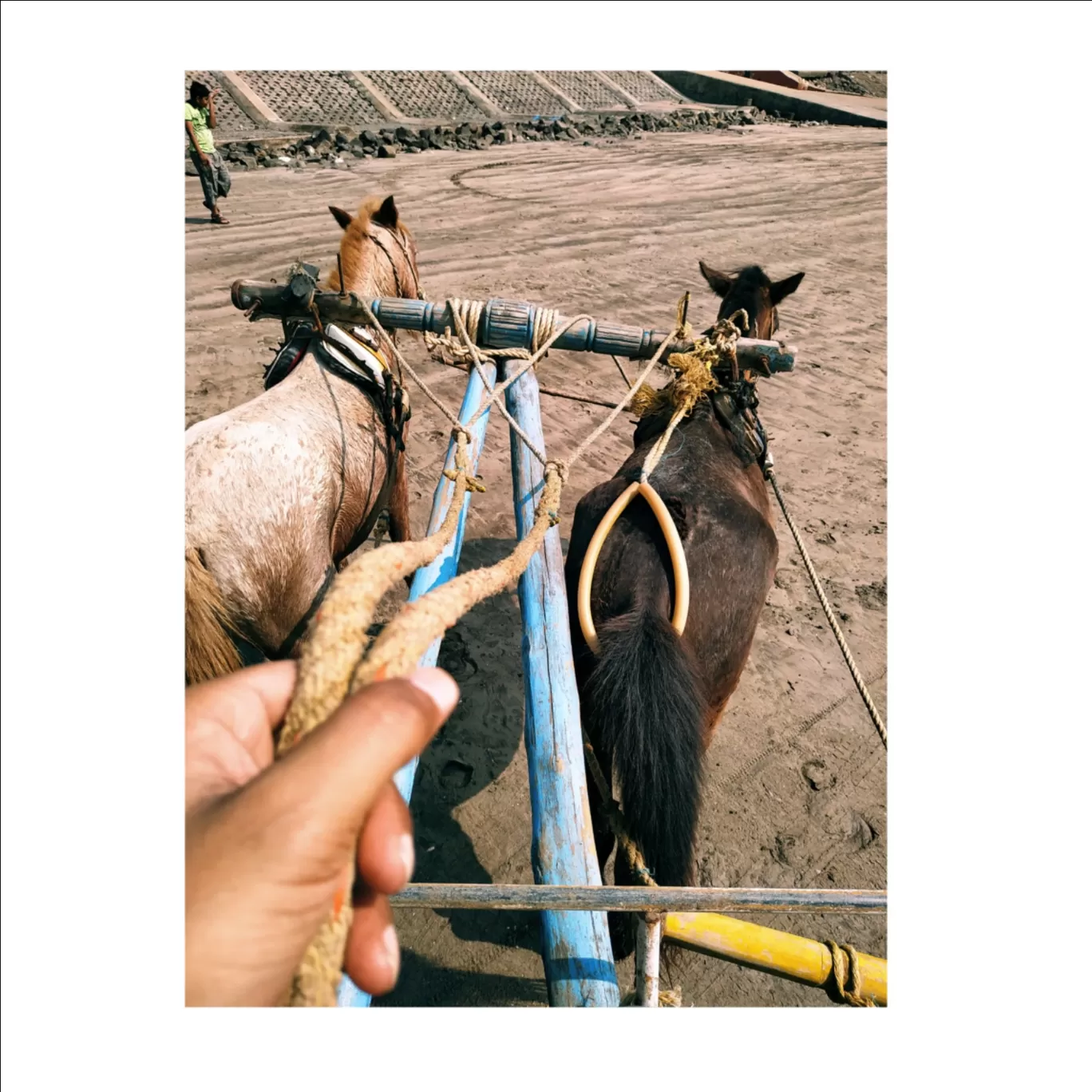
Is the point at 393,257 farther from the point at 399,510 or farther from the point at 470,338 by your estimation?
the point at 399,510

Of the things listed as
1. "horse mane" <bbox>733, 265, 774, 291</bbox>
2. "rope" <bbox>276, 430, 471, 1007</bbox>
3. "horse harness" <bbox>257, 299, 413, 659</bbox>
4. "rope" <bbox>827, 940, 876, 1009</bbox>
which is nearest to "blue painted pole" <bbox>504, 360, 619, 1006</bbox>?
"rope" <bbox>827, 940, 876, 1009</bbox>

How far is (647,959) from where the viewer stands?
1.55m

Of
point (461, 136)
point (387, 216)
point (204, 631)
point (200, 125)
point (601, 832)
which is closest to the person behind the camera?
point (204, 631)

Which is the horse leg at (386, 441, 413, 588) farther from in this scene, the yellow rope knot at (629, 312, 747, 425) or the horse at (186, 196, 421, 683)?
the yellow rope knot at (629, 312, 747, 425)

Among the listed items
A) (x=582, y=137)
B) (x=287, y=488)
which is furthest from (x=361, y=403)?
(x=582, y=137)

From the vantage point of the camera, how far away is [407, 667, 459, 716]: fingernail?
2.66 ft

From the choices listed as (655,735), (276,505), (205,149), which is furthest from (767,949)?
(205,149)

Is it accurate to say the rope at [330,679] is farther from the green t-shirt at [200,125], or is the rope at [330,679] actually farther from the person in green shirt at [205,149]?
the green t-shirt at [200,125]

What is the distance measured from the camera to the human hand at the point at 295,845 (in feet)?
2.29

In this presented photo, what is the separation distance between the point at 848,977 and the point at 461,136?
462 inches

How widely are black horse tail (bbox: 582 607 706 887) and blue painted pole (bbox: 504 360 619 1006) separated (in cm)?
11

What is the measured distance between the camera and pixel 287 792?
A: 2.27ft
